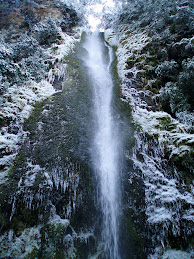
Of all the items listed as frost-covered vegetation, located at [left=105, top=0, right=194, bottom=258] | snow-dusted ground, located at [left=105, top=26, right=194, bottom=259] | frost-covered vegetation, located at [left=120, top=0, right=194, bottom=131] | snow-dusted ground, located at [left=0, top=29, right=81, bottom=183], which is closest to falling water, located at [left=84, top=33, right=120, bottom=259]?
frost-covered vegetation, located at [left=105, top=0, right=194, bottom=258]

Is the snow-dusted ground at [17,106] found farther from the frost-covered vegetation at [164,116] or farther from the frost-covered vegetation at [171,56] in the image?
the frost-covered vegetation at [171,56]

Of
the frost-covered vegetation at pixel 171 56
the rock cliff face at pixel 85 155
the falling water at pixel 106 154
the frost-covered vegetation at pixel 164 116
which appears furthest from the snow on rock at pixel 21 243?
the frost-covered vegetation at pixel 171 56

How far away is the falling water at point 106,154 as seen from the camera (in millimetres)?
4096

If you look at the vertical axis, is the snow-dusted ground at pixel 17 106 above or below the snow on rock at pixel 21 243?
above

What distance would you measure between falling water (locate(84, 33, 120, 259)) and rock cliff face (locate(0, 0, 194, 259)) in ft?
0.77

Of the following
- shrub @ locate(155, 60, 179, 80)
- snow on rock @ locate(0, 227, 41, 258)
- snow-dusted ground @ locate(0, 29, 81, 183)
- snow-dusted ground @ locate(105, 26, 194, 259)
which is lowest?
snow on rock @ locate(0, 227, 41, 258)

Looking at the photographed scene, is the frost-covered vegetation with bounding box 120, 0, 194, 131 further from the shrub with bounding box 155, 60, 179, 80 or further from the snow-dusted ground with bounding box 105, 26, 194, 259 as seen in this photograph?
the snow-dusted ground with bounding box 105, 26, 194, 259

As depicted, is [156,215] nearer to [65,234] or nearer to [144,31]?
[65,234]

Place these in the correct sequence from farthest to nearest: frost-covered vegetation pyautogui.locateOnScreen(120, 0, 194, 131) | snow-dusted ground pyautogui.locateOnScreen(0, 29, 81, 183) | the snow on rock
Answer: frost-covered vegetation pyautogui.locateOnScreen(120, 0, 194, 131)
snow-dusted ground pyautogui.locateOnScreen(0, 29, 81, 183)
the snow on rock

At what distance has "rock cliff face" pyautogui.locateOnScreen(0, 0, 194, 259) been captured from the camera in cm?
363

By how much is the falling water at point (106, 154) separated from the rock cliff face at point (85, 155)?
0.77 feet

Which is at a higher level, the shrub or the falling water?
the shrub

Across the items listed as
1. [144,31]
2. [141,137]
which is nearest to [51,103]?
[141,137]

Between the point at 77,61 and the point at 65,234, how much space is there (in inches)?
332
